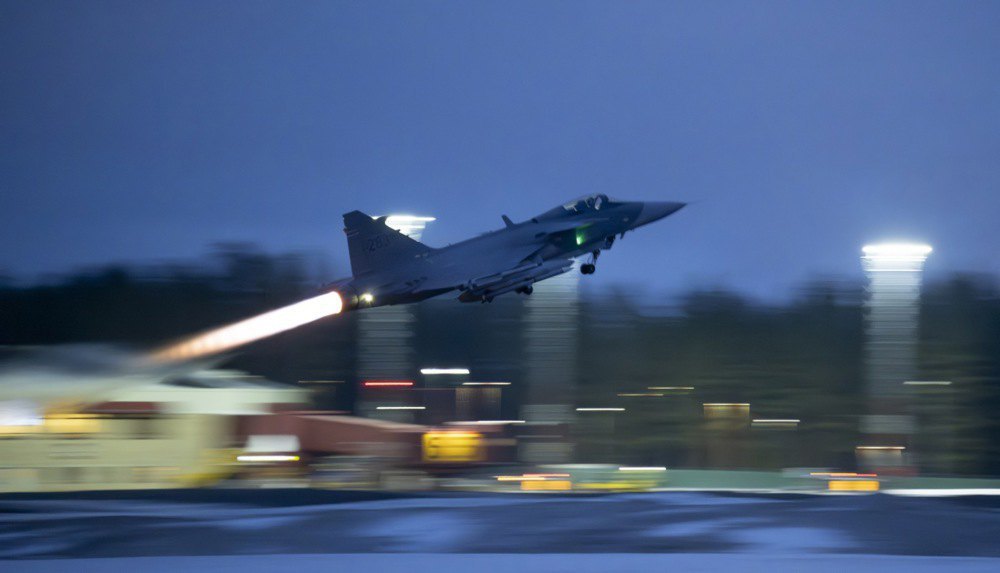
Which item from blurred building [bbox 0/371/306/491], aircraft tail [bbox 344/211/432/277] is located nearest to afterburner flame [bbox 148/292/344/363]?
aircraft tail [bbox 344/211/432/277]

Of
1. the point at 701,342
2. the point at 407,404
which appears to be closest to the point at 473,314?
the point at 701,342

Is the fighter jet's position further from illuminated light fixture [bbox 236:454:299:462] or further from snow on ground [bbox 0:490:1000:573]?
illuminated light fixture [bbox 236:454:299:462]

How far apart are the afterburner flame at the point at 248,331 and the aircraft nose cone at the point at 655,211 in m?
7.49

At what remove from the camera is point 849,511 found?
25.8 m

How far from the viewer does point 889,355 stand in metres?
61.9

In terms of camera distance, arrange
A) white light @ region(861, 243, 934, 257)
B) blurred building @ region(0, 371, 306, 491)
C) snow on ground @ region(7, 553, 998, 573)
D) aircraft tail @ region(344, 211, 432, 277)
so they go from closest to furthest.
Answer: snow on ground @ region(7, 553, 998, 573) → aircraft tail @ region(344, 211, 432, 277) → blurred building @ region(0, 371, 306, 491) → white light @ region(861, 243, 934, 257)

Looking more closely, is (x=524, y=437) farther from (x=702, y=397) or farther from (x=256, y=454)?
(x=256, y=454)

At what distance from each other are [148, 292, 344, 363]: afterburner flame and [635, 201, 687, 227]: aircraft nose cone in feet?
24.6

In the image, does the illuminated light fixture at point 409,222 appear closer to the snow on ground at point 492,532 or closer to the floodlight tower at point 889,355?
the snow on ground at point 492,532

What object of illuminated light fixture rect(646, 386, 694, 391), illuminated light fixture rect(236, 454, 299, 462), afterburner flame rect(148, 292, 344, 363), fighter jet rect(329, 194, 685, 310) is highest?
fighter jet rect(329, 194, 685, 310)

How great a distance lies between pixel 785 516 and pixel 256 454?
18.9 m

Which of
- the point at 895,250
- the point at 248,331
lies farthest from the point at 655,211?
the point at 895,250

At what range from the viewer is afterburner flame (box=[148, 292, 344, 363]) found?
28.4m

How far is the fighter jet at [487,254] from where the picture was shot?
2427 centimetres
